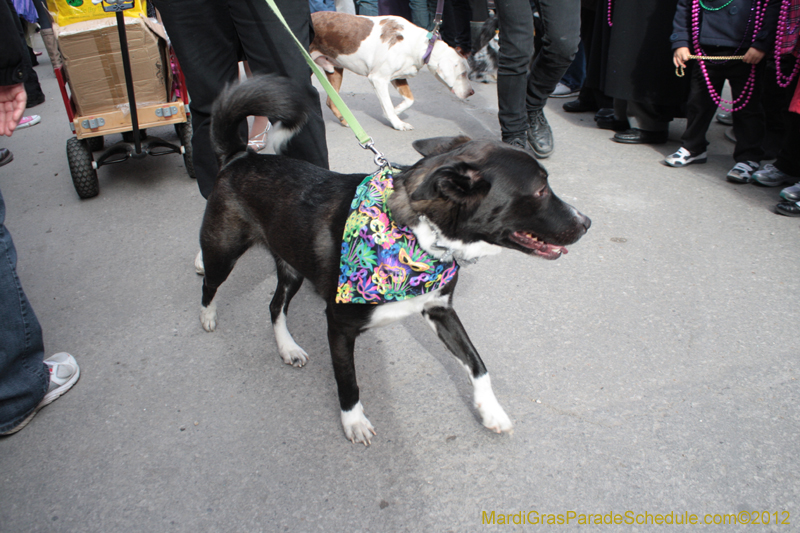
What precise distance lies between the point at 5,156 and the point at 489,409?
5.67 m

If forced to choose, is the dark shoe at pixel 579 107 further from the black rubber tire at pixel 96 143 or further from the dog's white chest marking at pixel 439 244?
the black rubber tire at pixel 96 143

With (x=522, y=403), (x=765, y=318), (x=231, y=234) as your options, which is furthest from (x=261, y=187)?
(x=765, y=318)

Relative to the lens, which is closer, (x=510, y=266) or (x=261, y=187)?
(x=261, y=187)

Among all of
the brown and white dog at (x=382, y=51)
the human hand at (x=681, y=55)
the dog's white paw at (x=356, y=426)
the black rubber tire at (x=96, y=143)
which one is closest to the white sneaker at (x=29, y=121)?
the black rubber tire at (x=96, y=143)

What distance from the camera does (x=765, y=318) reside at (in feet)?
8.36

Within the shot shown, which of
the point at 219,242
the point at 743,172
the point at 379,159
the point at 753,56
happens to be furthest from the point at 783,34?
the point at 219,242

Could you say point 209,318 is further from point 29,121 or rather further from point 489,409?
point 29,121

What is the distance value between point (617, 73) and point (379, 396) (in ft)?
13.8

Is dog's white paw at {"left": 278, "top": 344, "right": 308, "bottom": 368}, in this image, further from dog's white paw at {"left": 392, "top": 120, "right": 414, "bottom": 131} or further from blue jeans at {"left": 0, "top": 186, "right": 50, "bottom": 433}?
dog's white paw at {"left": 392, "top": 120, "right": 414, "bottom": 131}

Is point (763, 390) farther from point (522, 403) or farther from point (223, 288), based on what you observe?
point (223, 288)

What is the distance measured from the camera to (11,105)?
230 centimetres

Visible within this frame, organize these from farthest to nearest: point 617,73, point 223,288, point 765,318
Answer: point 617,73, point 223,288, point 765,318

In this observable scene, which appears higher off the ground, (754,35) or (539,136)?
(754,35)

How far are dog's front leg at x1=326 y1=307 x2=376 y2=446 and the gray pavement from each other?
2.9 inches
